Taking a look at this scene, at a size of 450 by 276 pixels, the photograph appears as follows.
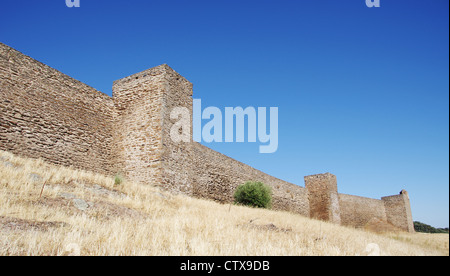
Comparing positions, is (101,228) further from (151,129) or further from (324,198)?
(324,198)

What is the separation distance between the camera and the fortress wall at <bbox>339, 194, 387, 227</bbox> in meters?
30.0

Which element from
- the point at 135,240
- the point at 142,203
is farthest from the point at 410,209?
the point at 135,240

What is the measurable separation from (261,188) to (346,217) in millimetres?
17512

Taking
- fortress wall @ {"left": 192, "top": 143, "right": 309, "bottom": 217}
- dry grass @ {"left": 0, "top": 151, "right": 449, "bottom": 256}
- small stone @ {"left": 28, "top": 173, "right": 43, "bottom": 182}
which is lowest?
dry grass @ {"left": 0, "top": 151, "right": 449, "bottom": 256}

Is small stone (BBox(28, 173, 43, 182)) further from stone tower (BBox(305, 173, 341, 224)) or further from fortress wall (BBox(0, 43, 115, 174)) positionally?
stone tower (BBox(305, 173, 341, 224))

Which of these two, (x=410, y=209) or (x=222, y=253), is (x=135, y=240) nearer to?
(x=222, y=253)

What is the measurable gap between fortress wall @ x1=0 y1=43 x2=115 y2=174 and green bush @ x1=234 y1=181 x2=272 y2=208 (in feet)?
24.1

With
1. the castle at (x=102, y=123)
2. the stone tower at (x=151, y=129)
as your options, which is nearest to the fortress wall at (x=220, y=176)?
the castle at (x=102, y=123)

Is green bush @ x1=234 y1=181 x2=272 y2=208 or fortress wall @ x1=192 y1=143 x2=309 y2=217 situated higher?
fortress wall @ x1=192 y1=143 x2=309 y2=217

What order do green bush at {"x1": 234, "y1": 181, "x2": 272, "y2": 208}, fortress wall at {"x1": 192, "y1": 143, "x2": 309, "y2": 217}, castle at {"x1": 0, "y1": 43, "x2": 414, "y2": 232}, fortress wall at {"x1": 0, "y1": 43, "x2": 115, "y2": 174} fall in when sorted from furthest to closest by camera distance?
1. green bush at {"x1": 234, "y1": 181, "x2": 272, "y2": 208}
2. fortress wall at {"x1": 192, "y1": 143, "x2": 309, "y2": 217}
3. castle at {"x1": 0, "y1": 43, "x2": 414, "y2": 232}
4. fortress wall at {"x1": 0, "y1": 43, "x2": 115, "y2": 174}

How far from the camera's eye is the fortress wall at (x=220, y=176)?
51.0 ft

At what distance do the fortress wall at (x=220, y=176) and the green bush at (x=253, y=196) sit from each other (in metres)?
1.14

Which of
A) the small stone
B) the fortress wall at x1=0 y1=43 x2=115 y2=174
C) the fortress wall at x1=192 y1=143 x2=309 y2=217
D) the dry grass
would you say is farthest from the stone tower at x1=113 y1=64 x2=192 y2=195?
the small stone

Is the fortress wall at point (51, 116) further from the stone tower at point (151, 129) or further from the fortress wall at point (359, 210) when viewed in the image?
the fortress wall at point (359, 210)
